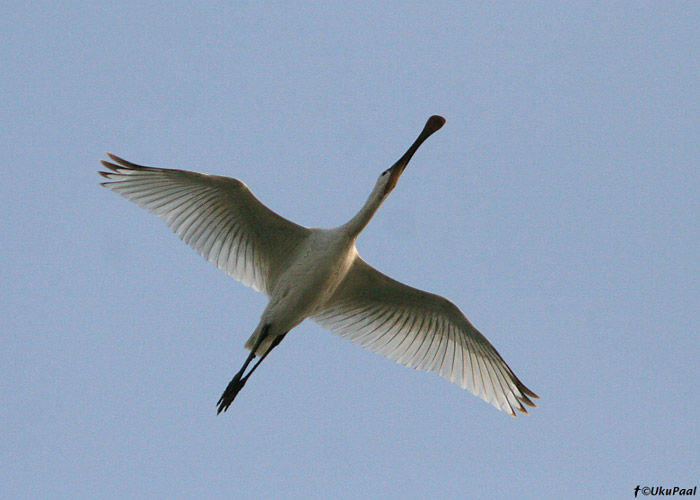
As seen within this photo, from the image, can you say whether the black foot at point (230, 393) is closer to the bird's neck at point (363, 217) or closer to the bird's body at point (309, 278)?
the bird's body at point (309, 278)

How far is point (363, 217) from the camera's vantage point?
12.1m

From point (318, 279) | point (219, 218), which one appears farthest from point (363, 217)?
point (219, 218)

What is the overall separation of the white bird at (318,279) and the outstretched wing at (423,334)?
0.01 meters

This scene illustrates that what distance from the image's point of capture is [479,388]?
43.8 ft

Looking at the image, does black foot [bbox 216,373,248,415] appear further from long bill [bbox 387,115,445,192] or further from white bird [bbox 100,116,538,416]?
Result: long bill [bbox 387,115,445,192]

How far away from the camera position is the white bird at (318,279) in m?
12.0

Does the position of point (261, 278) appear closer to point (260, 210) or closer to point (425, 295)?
point (260, 210)

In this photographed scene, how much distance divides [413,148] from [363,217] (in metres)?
1.54

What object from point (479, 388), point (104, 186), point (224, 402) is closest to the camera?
point (104, 186)

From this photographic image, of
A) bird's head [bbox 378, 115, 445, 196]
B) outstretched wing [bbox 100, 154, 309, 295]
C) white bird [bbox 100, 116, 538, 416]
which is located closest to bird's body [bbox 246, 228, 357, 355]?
white bird [bbox 100, 116, 538, 416]

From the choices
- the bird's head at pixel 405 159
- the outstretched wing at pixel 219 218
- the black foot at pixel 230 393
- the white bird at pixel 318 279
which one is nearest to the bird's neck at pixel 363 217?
the white bird at pixel 318 279

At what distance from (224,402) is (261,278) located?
181cm

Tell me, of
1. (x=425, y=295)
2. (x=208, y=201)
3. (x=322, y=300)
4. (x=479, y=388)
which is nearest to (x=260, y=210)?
(x=208, y=201)

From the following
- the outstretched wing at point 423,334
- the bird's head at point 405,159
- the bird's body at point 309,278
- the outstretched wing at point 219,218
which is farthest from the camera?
Result: the outstretched wing at point 423,334
